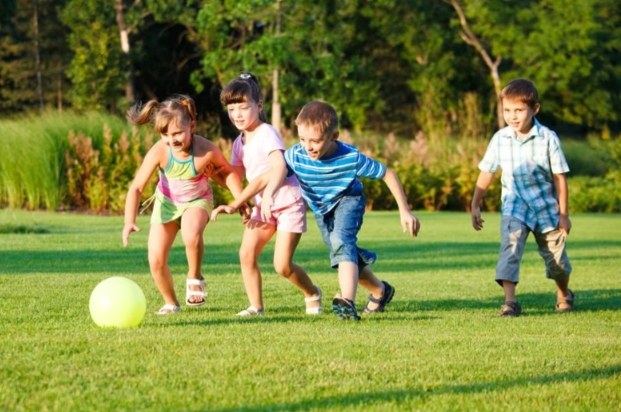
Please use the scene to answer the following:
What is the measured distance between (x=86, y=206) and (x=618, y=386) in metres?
20.2

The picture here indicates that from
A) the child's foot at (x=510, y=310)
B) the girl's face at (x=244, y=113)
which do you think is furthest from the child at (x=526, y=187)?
the girl's face at (x=244, y=113)

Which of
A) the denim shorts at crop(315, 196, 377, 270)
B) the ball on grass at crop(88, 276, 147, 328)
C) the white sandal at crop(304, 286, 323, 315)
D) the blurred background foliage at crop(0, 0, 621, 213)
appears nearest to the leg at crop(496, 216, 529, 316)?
the denim shorts at crop(315, 196, 377, 270)

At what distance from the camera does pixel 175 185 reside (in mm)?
8680

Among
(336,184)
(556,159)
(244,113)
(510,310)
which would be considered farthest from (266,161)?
(556,159)

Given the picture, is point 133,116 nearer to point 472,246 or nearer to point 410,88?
point 472,246

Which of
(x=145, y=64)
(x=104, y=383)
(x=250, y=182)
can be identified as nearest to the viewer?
(x=104, y=383)

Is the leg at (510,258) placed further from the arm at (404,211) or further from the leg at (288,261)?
the leg at (288,261)

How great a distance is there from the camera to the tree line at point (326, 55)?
45.4m

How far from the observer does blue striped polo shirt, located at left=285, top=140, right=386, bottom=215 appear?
339 inches

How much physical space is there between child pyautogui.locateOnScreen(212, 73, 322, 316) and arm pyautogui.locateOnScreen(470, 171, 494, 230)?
4.48 feet

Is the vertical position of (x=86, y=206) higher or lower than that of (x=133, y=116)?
lower

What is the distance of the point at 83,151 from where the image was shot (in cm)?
2464

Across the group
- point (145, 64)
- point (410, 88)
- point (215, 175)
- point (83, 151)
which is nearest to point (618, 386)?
point (215, 175)

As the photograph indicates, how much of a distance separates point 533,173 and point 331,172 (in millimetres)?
1724
